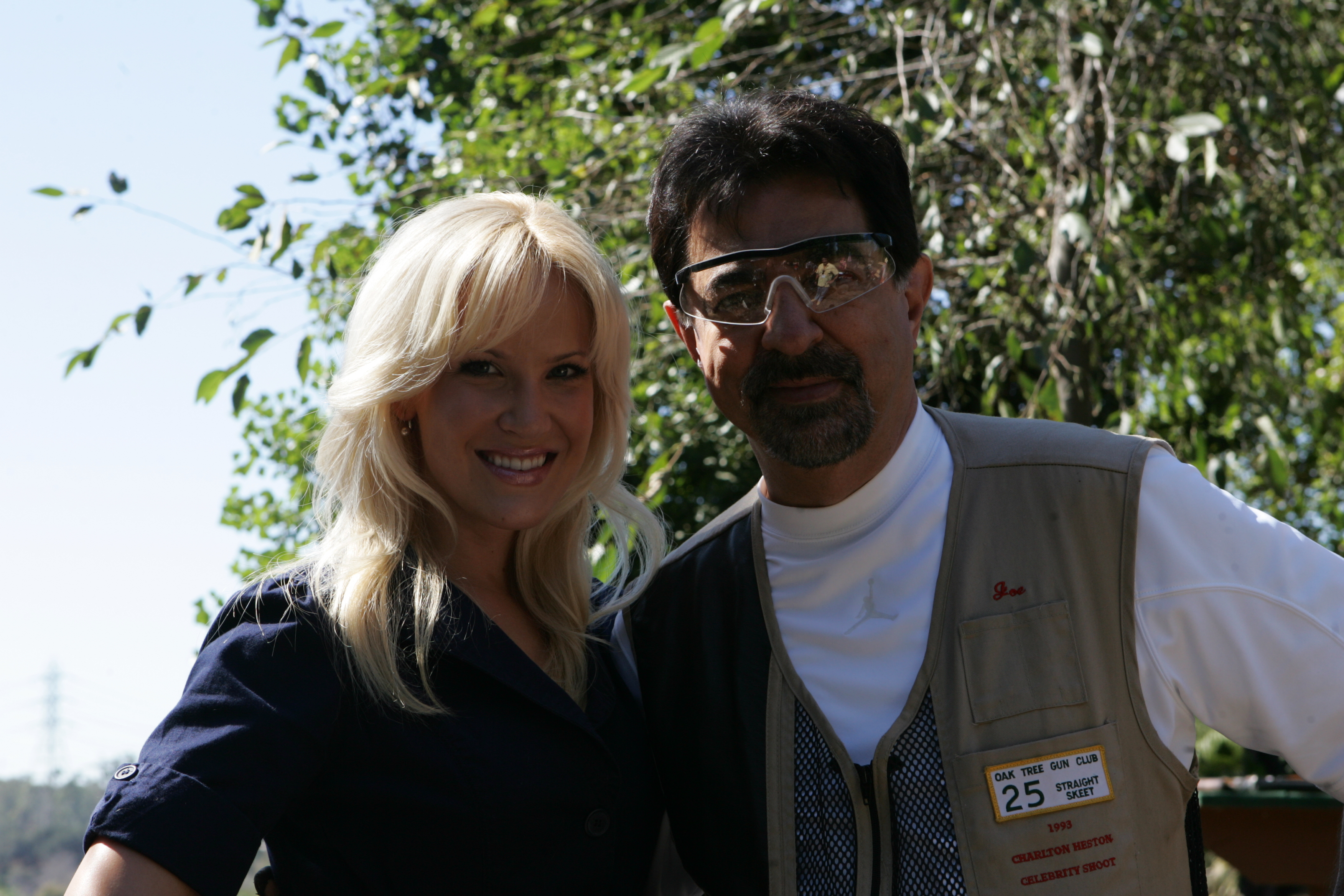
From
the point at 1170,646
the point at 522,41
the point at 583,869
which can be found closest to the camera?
the point at 1170,646

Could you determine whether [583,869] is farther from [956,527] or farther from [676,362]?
[676,362]

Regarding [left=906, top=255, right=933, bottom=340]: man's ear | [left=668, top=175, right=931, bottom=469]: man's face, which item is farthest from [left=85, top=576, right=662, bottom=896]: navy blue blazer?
[left=906, top=255, right=933, bottom=340]: man's ear

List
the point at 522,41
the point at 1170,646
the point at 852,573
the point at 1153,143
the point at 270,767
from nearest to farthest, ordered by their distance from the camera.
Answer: the point at 270,767, the point at 1170,646, the point at 852,573, the point at 1153,143, the point at 522,41

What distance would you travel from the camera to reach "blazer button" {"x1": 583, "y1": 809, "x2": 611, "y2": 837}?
1.89 metres

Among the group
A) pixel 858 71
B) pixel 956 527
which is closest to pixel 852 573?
pixel 956 527

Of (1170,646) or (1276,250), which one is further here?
(1276,250)

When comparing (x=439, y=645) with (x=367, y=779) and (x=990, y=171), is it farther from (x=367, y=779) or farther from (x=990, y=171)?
(x=990, y=171)

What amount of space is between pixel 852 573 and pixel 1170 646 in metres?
0.52

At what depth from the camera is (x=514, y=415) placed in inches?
79.5

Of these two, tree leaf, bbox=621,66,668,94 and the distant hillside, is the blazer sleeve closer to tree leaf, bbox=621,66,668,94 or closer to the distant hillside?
tree leaf, bbox=621,66,668,94

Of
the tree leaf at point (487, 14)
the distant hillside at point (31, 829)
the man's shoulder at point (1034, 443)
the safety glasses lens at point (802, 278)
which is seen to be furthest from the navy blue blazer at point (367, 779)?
the distant hillside at point (31, 829)

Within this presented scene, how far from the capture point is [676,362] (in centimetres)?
412

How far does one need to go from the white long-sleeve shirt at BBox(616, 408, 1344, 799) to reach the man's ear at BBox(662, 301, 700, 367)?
423mm

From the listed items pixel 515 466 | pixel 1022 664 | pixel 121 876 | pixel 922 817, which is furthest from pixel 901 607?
pixel 121 876
